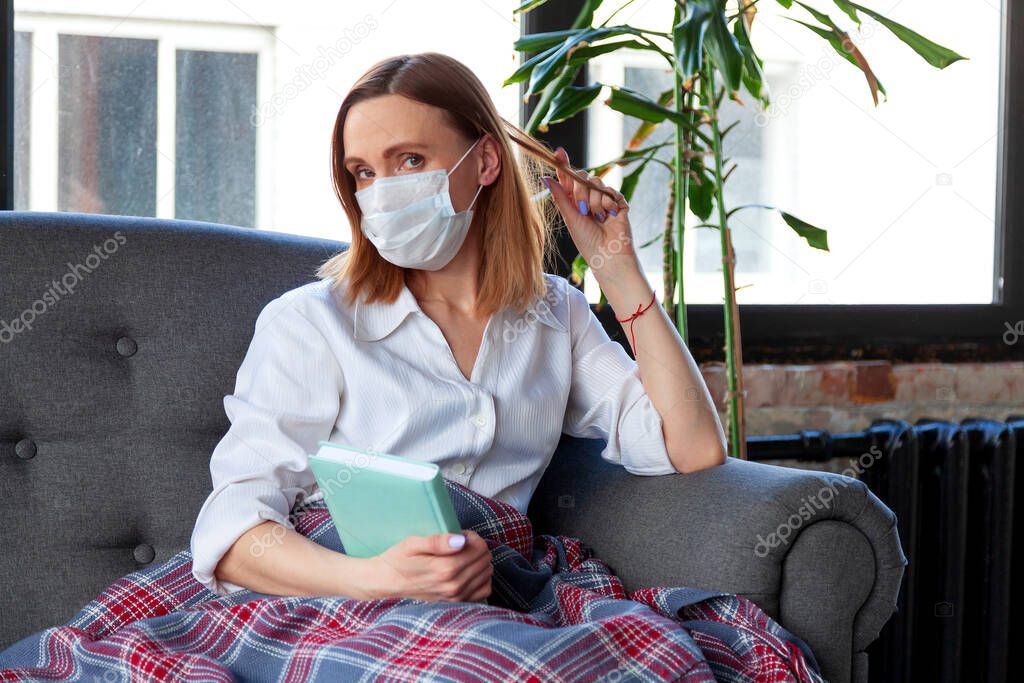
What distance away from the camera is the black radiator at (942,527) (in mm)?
2006

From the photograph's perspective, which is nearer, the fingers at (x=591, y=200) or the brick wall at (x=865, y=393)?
the fingers at (x=591, y=200)

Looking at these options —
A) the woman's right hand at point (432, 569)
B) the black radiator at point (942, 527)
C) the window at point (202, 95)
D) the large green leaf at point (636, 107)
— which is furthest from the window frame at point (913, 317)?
the woman's right hand at point (432, 569)

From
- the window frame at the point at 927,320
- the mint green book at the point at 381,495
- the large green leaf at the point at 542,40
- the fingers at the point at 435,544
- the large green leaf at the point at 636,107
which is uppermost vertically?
the large green leaf at the point at 542,40

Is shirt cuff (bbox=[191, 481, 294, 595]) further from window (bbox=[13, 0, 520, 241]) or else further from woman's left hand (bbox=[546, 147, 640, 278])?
window (bbox=[13, 0, 520, 241])

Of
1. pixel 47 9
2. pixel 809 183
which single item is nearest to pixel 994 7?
pixel 809 183

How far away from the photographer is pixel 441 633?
900 mm

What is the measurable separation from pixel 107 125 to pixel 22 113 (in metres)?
0.13

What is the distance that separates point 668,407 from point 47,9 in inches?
47.5

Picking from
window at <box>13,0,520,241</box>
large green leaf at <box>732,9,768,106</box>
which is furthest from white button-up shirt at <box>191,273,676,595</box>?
window at <box>13,0,520,241</box>

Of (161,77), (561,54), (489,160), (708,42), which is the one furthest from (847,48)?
(161,77)

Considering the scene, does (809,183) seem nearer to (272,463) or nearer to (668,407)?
(668,407)

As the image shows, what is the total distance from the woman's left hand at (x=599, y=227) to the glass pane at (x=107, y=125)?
81 cm

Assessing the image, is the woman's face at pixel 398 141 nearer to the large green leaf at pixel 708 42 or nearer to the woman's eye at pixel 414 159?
the woman's eye at pixel 414 159

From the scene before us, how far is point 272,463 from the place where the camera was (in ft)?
3.79
